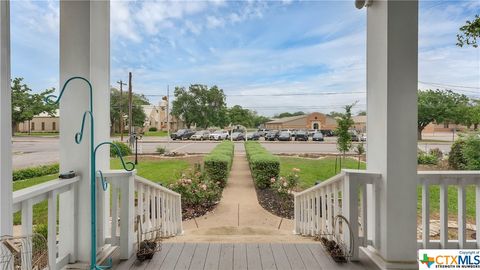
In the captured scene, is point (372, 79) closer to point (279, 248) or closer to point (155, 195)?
point (279, 248)

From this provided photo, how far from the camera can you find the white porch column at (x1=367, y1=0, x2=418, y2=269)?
1923mm

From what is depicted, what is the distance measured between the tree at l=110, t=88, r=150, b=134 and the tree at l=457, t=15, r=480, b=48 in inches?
136

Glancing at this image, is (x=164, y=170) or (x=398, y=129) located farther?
(x=164, y=170)

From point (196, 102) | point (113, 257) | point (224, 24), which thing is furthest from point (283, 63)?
point (113, 257)

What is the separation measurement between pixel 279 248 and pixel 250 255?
0.95 feet

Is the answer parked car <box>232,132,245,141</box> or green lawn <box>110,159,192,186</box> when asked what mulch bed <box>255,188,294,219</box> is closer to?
parked car <box>232,132,245,141</box>

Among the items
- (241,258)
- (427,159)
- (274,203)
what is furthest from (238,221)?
(427,159)

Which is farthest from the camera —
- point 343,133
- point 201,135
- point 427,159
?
point 201,135

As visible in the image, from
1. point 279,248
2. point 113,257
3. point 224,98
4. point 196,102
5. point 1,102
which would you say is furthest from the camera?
point 224,98

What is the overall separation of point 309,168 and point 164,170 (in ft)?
10.0

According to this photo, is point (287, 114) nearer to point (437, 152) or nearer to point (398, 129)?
point (437, 152)

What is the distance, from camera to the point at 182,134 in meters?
4.43

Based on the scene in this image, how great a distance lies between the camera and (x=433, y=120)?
2568 millimetres

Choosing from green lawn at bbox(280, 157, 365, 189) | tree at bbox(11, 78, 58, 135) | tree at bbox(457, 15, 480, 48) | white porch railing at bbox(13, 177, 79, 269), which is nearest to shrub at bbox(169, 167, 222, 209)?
green lawn at bbox(280, 157, 365, 189)
